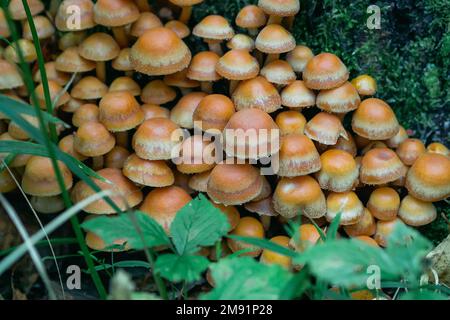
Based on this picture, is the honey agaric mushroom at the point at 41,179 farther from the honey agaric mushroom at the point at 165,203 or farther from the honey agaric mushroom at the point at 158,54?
the honey agaric mushroom at the point at 158,54

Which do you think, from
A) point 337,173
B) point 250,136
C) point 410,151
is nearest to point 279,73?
point 250,136

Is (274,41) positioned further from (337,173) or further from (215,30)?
(337,173)

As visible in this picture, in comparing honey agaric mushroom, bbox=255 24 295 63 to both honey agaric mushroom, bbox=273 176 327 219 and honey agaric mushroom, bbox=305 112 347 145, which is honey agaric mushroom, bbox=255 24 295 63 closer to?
honey agaric mushroom, bbox=305 112 347 145

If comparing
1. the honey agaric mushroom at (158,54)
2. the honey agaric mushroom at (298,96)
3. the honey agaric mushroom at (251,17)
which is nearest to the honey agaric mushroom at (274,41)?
the honey agaric mushroom at (251,17)

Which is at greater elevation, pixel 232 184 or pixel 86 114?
pixel 86 114
